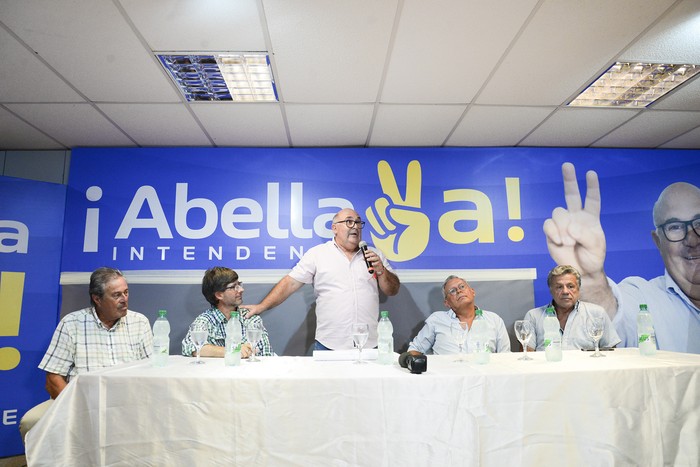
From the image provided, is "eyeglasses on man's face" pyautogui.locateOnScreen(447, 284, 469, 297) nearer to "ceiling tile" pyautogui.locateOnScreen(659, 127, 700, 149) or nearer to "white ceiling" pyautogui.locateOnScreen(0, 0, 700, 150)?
"white ceiling" pyautogui.locateOnScreen(0, 0, 700, 150)

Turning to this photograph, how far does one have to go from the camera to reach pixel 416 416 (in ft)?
Result: 5.32

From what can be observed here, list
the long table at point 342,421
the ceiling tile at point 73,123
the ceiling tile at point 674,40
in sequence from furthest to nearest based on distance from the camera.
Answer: the ceiling tile at point 73,123 → the ceiling tile at point 674,40 → the long table at point 342,421

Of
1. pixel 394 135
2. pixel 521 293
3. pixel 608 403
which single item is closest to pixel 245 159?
pixel 394 135

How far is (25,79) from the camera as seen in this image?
9.61ft

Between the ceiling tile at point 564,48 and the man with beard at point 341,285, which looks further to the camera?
the man with beard at point 341,285

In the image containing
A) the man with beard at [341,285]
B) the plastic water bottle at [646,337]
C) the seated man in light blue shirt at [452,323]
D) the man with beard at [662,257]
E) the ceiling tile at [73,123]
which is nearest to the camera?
the plastic water bottle at [646,337]

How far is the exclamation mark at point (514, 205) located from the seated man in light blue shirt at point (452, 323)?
105cm

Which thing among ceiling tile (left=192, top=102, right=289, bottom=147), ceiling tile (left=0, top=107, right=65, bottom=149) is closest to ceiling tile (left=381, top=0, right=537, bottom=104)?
ceiling tile (left=192, top=102, right=289, bottom=147)

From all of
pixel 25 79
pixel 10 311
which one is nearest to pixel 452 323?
pixel 25 79

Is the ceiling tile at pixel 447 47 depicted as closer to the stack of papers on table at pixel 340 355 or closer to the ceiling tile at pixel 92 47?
the ceiling tile at pixel 92 47

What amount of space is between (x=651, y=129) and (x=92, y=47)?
429cm

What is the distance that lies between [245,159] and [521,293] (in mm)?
2739

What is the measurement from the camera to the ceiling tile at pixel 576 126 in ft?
11.7

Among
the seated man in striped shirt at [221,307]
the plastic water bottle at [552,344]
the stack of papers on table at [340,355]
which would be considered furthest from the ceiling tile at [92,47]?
the plastic water bottle at [552,344]
